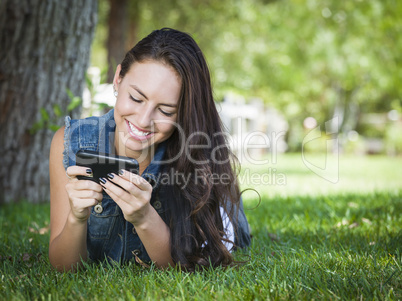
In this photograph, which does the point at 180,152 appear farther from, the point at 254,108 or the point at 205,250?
the point at 254,108

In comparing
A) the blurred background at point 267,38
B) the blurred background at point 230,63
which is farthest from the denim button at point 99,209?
the blurred background at point 267,38

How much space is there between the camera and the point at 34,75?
416cm

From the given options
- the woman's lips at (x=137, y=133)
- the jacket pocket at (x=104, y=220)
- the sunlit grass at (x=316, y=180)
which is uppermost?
the woman's lips at (x=137, y=133)

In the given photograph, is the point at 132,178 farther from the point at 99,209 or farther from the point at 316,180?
the point at 316,180

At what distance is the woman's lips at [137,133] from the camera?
2236 mm

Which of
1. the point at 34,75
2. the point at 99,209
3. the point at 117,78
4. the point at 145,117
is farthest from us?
the point at 34,75

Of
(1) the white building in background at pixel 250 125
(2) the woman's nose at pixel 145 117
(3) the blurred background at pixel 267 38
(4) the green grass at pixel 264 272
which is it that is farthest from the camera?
(1) the white building in background at pixel 250 125

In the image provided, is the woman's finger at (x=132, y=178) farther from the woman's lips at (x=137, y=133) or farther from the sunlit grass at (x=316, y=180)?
the sunlit grass at (x=316, y=180)

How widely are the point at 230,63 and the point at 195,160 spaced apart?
12807 millimetres

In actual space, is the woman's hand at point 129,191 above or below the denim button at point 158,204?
above

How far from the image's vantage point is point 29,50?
4.12m

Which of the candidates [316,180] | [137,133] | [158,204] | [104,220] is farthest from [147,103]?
[316,180]

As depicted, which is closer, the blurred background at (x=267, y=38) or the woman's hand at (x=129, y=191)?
the woman's hand at (x=129, y=191)

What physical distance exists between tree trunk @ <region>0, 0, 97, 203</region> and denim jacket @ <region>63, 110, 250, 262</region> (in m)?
1.82
